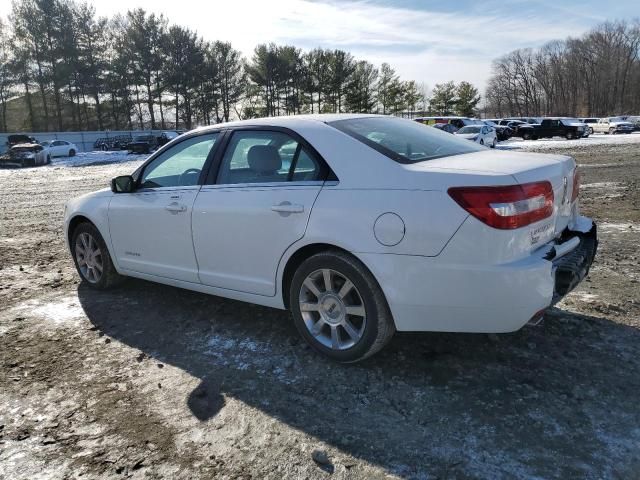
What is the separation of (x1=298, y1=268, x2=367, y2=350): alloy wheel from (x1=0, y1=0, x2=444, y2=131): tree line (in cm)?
5691

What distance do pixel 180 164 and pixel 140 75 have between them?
58.0m

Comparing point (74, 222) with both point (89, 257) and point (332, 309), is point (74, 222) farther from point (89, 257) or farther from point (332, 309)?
point (332, 309)

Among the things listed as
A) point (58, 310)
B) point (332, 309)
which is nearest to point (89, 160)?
point (58, 310)

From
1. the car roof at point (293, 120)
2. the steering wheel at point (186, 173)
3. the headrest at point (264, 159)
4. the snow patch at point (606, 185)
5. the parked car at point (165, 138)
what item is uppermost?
A: the parked car at point (165, 138)

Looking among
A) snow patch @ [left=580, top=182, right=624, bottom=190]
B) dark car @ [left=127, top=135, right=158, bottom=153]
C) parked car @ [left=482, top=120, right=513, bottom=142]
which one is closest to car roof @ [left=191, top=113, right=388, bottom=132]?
snow patch @ [left=580, top=182, right=624, bottom=190]

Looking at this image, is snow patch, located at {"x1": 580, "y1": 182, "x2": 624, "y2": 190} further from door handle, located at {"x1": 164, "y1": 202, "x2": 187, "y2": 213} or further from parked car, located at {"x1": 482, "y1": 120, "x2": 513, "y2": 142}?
parked car, located at {"x1": 482, "y1": 120, "x2": 513, "y2": 142}

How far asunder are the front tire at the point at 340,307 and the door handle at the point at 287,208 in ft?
1.06

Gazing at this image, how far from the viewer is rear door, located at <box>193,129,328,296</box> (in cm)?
334

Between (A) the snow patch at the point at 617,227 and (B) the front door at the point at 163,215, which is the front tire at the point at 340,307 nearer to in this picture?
(B) the front door at the point at 163,215

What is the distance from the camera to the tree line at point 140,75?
50219 mm

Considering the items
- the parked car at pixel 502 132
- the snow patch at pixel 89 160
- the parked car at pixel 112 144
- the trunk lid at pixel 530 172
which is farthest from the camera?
the parked car at pixel 112 144

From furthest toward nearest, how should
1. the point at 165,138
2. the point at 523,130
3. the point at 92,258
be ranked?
the point at 523,130 → the point at 165,138 → the point at 92,258

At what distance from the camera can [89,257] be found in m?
5.06

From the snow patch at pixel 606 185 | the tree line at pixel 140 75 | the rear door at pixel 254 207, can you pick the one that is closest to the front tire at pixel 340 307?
the rear door at pixel 254 207
